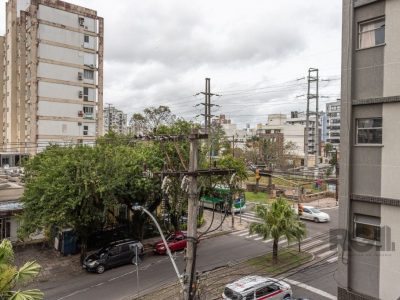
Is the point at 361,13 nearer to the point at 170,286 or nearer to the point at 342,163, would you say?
the point at 342,163

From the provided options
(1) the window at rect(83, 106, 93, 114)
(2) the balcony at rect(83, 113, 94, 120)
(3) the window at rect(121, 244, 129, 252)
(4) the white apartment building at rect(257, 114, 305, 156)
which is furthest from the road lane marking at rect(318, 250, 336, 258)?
(4) the white apartment building at rect(257, 114, 305, 156)

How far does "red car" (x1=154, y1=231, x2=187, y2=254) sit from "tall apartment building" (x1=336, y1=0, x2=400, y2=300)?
1331 centimetres

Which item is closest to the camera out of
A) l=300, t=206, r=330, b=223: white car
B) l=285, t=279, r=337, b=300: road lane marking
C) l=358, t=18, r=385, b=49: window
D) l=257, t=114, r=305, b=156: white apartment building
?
l=358, t=18, r=385, b=49: window

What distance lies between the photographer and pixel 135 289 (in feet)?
63.2

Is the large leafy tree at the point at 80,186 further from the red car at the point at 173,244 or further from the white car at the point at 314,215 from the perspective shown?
the white car at the point at 314,215

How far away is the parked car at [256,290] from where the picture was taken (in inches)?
638

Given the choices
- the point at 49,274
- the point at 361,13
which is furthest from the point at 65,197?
the point at 361,13

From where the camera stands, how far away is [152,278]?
2094 cm

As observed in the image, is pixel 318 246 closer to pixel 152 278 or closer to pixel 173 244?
pixel 173 244

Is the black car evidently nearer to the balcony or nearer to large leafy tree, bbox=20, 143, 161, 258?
large leafy tree, bbox=20, 143, 161, 258

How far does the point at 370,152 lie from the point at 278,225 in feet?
32.1

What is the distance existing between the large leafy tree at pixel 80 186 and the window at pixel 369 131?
1332 cm

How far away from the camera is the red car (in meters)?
25.2

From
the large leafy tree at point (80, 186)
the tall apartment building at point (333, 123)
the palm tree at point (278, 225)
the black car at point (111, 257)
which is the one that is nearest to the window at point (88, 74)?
the large leafy tree at point (80, 186)
